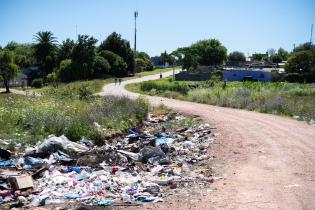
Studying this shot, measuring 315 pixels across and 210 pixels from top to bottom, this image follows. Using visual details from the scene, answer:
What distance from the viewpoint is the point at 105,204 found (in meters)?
6.64

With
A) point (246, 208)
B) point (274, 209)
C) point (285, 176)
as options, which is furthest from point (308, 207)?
point (285, 176)

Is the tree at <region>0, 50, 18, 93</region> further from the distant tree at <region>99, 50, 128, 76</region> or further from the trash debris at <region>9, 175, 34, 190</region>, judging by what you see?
the trash debris at <region>9, 175, 34, 190</region>

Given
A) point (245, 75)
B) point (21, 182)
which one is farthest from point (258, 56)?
point (21, 182)

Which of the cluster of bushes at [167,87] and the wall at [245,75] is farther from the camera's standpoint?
the wall at [245,75]

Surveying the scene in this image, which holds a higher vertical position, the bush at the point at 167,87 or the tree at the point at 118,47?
the tree at the point at 118,47

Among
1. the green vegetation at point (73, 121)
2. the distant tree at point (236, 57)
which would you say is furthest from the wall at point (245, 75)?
the green vegetation at point (73, 121)

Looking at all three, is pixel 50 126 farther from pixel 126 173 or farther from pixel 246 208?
pixel 246 208

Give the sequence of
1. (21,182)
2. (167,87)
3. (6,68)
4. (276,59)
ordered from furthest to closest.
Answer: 1. (276,59)
2. (6,68)
3. (167,87)
4. (21,182)

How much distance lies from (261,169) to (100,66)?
1920 inches

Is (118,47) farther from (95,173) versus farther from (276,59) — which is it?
(95,173)

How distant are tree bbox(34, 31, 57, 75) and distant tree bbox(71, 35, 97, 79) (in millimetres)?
13396

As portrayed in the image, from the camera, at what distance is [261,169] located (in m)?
A: 8.85

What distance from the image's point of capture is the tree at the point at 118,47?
64.2 m

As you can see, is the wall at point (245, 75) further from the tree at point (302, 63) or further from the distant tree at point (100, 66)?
the distant tree at point (100, 66)
